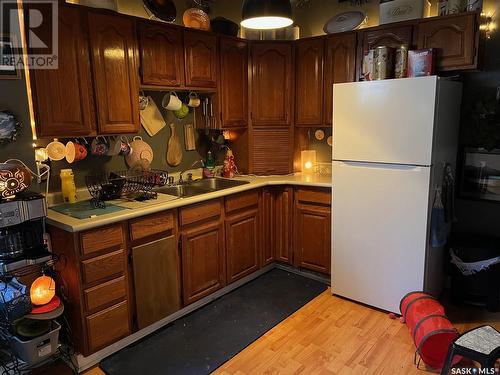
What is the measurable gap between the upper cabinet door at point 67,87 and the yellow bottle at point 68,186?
0.30 meters

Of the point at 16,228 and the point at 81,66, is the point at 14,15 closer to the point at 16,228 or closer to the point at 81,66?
the point at 81,66

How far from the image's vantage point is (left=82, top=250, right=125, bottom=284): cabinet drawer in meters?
2.11

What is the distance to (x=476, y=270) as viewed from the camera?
2.65m

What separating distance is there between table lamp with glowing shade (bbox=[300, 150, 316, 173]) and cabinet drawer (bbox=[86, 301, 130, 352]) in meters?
2.03

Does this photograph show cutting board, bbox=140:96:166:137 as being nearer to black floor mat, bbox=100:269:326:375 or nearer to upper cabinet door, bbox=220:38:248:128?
upper cabinet door, bbox=220:38:248:128

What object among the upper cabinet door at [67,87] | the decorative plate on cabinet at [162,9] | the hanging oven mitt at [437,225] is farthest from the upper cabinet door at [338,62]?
the upper cabinet door at [67,87]

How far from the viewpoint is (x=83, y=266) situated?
2090 mm

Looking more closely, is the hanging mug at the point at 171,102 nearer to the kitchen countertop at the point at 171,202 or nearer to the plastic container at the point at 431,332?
the kitchen countertop at the point at 171,202

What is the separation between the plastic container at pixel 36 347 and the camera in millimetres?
1962

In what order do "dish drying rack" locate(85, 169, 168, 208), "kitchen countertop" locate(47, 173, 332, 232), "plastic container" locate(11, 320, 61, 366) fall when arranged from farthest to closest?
"dish drying rack" locate(85, 169, 168, 208) → "kitchen countertop" locate(47, 173, 332, 232) → "plastic container" locate(11, 320, 61, 366)

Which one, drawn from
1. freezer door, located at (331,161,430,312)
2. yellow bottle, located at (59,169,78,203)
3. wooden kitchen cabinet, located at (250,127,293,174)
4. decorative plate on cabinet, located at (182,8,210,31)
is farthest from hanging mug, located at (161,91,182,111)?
freezer door, located at (331,161,430,312)

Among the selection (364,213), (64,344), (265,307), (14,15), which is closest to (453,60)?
(364,213)

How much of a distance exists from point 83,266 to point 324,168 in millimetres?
2332

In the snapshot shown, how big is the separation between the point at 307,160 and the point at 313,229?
73 centimetres
